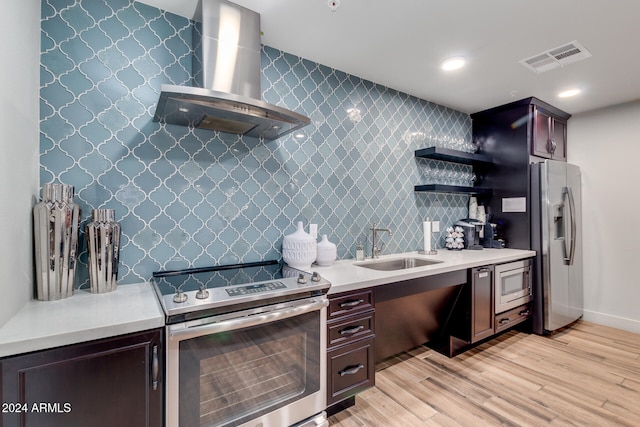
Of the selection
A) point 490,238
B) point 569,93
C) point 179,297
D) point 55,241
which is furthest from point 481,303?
point 55,241

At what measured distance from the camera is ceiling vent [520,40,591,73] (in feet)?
7.01

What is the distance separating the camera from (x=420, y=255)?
2.86 m

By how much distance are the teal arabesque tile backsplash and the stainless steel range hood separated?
0.19 m

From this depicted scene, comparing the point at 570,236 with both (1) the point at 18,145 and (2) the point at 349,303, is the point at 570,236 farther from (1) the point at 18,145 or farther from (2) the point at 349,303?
(1) the point at 18,145

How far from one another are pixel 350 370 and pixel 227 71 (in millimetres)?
1905

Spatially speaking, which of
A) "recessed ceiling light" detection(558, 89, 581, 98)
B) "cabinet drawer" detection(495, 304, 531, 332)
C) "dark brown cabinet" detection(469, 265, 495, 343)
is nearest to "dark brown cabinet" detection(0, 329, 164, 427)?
"dark brown cabinet" detection(469, 265, 495, 343)

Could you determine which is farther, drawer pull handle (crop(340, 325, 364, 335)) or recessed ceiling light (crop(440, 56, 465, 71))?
recessed ceiling light (crop(440, 56, 465, 71))

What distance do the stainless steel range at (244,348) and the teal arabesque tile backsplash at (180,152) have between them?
1.04 feet

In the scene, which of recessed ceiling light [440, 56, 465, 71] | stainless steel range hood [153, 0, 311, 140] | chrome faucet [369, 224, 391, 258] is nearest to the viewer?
stainless steel range hood [153, 0, 311, 140]

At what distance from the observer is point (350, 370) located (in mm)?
1814

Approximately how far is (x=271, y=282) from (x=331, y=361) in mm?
598

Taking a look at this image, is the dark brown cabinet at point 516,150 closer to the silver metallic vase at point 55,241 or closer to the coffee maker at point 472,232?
the coffee maker at point 472,232

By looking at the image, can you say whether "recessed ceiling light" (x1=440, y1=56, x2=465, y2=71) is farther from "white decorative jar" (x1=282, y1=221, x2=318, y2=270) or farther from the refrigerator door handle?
the refrigerator door handle

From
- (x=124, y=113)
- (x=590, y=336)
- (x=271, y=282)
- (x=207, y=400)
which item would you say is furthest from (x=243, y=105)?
(x=590, y=336)
